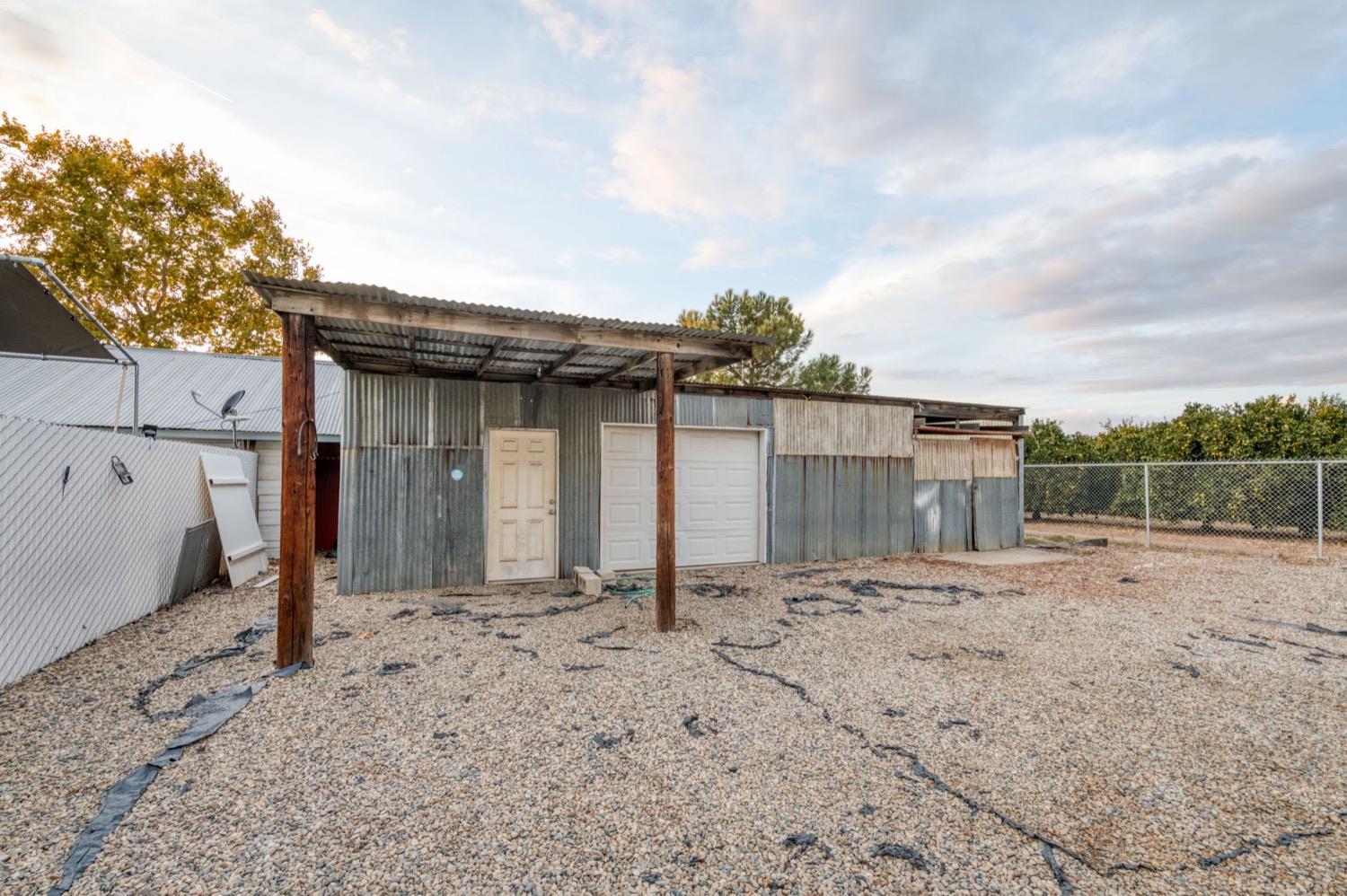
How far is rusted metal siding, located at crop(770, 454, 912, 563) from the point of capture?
773 cm

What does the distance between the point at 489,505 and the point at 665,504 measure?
106 inches

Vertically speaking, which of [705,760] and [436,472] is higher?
[436,472]

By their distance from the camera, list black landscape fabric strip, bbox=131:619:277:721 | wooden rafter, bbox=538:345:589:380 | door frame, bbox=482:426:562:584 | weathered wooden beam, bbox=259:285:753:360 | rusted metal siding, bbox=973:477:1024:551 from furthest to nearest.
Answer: rusted metal siding, bbox=973:477:1024:551 → door frame, bbox=482:426:562:584 → wooden rafter, bbox=538:345:589:380 → weathered wooden beam, bbox=259:285:753:360 → black landscape fabric strip, bbox=131:619:277:721

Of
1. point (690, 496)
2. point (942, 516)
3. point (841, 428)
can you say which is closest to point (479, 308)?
point (690, 496)

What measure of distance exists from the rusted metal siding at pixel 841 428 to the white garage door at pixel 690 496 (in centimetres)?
57

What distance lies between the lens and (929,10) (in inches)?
214

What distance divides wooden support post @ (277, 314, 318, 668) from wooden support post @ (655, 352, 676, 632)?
248cm

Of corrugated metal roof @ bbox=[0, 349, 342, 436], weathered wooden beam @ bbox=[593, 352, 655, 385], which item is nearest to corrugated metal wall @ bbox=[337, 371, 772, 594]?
weathered wooden beam @ bbox=[593, 352, 655, 385]

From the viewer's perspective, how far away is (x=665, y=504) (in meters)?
4.55

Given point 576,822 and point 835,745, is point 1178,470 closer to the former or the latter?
point 835,745

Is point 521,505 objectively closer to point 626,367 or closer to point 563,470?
point 563,470

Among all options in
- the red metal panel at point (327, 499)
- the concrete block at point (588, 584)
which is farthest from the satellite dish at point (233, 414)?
the concrete block at point (588, 584)

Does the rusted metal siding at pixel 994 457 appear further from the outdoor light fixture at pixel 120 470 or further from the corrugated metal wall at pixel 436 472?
the outdoor light fixture at pixel 120 470

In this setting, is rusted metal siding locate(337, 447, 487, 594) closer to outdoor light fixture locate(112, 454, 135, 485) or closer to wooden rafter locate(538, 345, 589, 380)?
wooden rafter locate(538, 345, 589, 380)
